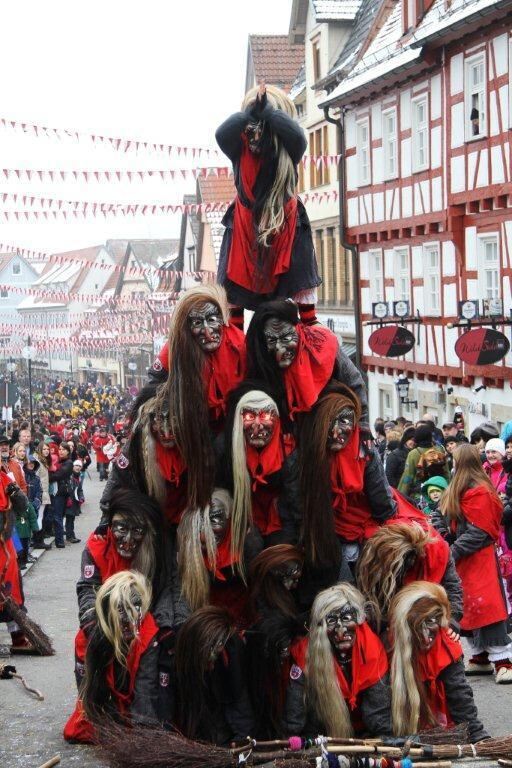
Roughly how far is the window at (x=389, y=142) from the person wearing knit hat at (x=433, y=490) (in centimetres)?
1732

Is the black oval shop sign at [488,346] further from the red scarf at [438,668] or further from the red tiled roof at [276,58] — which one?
the red tiled roof at [276,58]

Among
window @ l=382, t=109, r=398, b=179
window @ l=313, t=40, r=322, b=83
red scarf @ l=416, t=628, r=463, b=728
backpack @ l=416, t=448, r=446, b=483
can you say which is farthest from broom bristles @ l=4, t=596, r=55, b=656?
window @ l=313, t=40, r=322, b=83

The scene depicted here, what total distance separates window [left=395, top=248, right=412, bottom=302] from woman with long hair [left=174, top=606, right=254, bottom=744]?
21534 mm

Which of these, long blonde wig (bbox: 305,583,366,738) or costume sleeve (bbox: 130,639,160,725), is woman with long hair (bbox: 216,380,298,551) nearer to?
long blonde wig (bbox: 305,583,366,738)

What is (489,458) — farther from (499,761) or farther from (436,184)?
(436,184)

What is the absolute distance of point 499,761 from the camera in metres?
7.02

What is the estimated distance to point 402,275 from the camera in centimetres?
2922

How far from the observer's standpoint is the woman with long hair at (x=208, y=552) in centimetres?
790

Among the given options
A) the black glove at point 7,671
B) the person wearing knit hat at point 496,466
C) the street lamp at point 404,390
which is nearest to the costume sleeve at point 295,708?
the black glove at point 7,671

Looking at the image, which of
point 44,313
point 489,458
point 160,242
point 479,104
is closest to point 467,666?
point 489,458

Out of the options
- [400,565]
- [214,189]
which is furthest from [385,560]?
[214,189]

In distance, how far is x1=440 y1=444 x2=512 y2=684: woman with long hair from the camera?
10.0 meters

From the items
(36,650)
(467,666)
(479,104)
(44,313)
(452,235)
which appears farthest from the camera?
(44,313)

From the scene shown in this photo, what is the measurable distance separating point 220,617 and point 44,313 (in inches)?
3967
